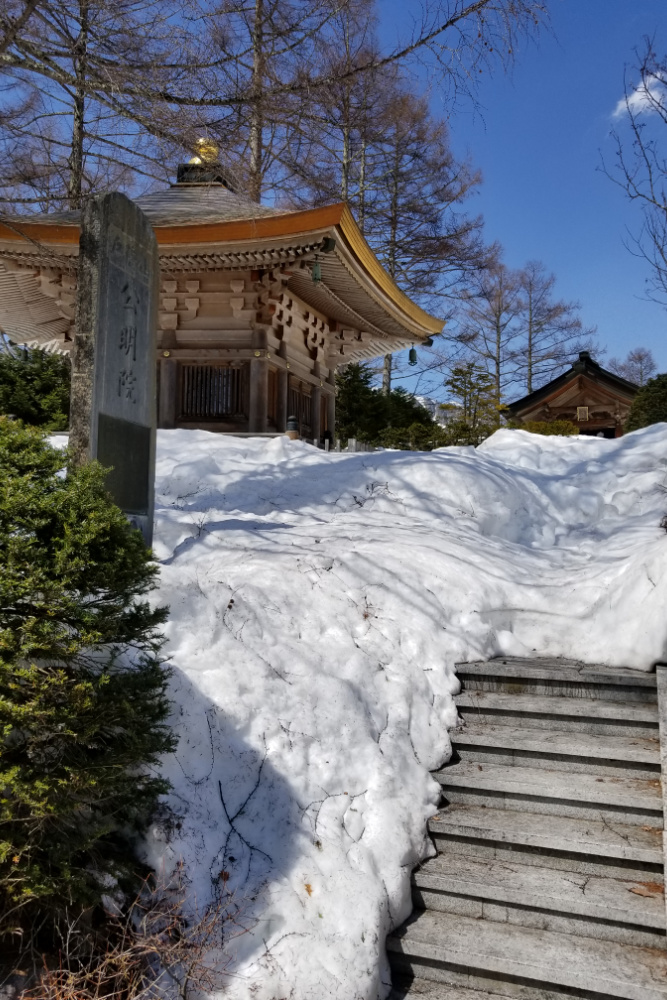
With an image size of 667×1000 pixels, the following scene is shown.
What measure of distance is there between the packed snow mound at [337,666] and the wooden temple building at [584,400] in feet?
48.5

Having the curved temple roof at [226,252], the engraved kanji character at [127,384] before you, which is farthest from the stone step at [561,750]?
the curved temple roof at [226,252]

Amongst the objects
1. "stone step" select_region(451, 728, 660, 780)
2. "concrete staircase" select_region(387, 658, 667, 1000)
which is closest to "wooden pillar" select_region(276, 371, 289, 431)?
"concrete staircase" select_region(387, 658, 667, 1000)

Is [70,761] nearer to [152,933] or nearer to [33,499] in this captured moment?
[152,933]

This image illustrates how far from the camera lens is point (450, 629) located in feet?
15.8

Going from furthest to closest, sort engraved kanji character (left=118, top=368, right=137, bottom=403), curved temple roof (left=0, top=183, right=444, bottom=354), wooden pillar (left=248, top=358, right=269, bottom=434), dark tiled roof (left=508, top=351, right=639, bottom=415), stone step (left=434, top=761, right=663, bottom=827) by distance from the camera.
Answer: dark tiled roof (left=508, top=351, right=639, bottom=415), wooden pillar (left=248, top=358, right=269, bottom=434), curved temple roof (left=0, top=183, right=444, bottom=354), engraved kanji character (left=118, top=368, right=137, bottom=403), stone step (left=434, top=761, right=663, bottom=827)

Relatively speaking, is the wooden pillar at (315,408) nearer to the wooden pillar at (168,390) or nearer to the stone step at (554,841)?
the wooden pillar at (168,390)

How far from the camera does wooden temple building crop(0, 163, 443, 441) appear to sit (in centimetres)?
1036

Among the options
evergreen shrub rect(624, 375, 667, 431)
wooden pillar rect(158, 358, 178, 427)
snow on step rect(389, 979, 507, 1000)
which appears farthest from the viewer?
evergreen shrub rect(624, 375, 667, 431)

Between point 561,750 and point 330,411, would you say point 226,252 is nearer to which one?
point 330,411

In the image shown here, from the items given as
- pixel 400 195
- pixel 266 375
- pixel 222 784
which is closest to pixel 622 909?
pixel 222 784

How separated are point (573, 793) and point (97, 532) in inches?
102

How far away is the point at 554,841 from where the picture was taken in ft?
11.3

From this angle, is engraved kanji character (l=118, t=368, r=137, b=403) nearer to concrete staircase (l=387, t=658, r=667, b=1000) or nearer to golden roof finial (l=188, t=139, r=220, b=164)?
golden roof finial (l=188, t=139, r=220, b=164)

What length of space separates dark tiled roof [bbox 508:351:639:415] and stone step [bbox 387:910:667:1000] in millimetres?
19564
